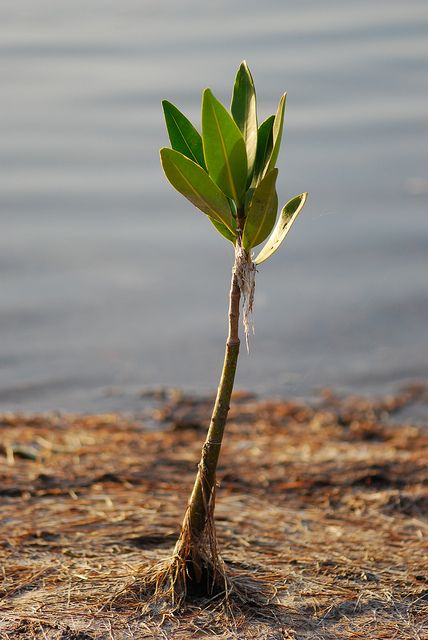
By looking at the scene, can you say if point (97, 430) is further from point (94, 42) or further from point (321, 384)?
point (94, 42)

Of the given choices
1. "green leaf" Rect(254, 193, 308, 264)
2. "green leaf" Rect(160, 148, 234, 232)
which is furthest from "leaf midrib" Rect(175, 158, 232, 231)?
"green leaf" Rect(254, 193, 308, 264)

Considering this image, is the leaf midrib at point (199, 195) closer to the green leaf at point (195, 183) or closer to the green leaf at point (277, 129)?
the green leaf at point (195, 183)

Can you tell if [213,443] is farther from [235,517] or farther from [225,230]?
[235,517]

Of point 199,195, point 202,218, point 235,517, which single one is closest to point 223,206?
point 199,195

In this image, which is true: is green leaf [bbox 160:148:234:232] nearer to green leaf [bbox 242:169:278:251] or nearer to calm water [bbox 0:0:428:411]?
green leaf [bbox 242:169:278:251]

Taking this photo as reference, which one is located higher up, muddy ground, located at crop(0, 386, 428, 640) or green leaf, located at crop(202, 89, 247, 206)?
green leaf, located at crop(202, 89, 247, 206)

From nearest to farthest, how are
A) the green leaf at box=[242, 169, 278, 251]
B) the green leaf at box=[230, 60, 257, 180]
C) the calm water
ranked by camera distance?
the green leaf at box=[242, 169, 278, 251], the green leaf at box=[230, 60, 257, 180], the calm water

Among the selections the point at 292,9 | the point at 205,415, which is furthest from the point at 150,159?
the point at 292,9

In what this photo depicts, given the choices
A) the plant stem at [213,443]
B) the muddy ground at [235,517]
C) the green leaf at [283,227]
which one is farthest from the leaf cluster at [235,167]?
the muddy ground at [235,517]
